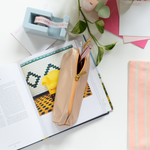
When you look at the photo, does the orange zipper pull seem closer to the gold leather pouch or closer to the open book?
the gold leather pouch

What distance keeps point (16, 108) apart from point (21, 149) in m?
0.17

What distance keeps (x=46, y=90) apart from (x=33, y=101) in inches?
2.6

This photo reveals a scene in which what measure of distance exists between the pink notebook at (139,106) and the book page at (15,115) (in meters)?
0.37

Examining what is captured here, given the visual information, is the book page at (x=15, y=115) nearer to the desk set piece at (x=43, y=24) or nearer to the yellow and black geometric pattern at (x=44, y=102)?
the yellow and black geometric pattern at (x=44, y=102)

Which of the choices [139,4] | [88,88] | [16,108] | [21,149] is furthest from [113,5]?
[21,149]

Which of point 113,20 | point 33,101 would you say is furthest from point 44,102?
point 113,20

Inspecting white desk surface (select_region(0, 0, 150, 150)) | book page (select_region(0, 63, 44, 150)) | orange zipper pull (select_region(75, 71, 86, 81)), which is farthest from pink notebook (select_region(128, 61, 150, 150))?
book page (select_region(0, 63, 44, 150))

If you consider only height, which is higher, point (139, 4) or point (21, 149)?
point (139, 4)

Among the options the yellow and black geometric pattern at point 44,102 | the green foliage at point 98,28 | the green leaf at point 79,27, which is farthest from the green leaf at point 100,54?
the yellow and black geometric pattern at point 44,102

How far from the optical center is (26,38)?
2.02 ft

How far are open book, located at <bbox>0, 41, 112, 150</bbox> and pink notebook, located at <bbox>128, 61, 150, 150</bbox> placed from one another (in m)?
0.10

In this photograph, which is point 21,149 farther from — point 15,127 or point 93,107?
point 93,107

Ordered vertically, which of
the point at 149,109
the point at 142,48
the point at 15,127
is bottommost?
the point at 149,109

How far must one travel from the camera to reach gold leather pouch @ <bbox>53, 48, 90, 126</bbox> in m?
0.53
